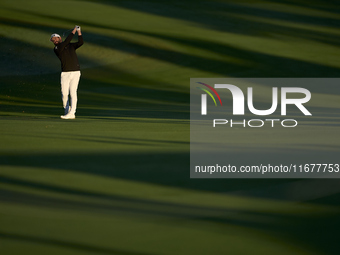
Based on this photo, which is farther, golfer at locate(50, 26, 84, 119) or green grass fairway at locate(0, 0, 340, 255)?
golfer at locate(50, 26, 84, 119)

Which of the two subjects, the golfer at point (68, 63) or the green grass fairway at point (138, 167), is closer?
the green grass fairway at point (138, 167)

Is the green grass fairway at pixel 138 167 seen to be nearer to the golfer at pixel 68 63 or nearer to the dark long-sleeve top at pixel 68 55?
the golfer at pixel 68 63

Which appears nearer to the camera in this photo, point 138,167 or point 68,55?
point 138,167

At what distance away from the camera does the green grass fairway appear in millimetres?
4492

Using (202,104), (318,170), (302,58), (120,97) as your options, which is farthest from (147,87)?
(318,170)

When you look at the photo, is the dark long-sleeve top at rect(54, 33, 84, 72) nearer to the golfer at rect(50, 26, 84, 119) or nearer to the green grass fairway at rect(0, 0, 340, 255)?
the golfer at rect(50, 26, 84, 119)

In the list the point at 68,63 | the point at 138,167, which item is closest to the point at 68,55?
the point at 68,63

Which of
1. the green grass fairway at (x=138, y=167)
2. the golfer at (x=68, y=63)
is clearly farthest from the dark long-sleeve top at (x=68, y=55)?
the green grass fairway at (x=138, y=167)

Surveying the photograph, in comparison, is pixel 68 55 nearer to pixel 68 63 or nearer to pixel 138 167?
pixel 68 63

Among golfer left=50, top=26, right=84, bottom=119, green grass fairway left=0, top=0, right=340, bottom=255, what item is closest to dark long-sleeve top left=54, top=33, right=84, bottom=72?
golfer left=50, top=26, right=84, bottom=119

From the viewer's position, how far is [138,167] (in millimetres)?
7051

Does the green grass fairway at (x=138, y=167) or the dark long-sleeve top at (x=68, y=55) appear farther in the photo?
the dark long-sleeve top at (x=68, y=55)

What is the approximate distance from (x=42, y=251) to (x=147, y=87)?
1849 cm

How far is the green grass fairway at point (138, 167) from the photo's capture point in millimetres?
4492
